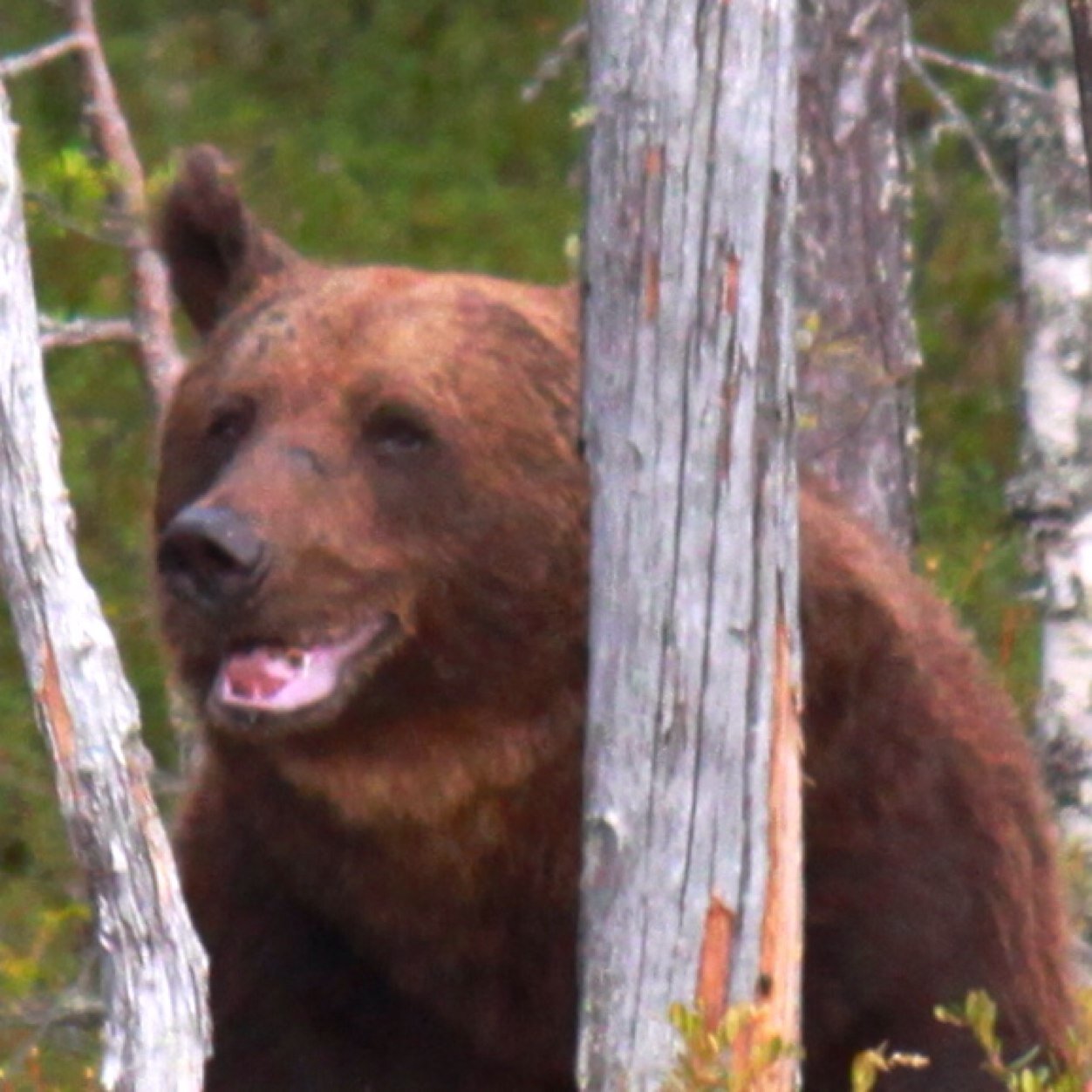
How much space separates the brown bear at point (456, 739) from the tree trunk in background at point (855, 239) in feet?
3.87

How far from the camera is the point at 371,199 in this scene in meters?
10.2

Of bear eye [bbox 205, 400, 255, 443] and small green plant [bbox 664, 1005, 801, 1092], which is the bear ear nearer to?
bear eye [bbox 205, 400, 255, 443]

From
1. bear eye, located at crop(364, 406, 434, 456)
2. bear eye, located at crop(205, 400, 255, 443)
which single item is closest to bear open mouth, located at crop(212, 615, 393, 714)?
bear eye, located at crop(364, 406, 434, 456)

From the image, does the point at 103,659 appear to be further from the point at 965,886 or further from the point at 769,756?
the point at 965,886

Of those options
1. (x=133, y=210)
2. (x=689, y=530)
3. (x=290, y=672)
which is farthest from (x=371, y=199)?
(x=689, y=530)

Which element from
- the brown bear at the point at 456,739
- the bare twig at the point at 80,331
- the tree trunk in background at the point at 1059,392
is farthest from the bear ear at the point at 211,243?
the tree trunk in background at the point at 1059,392

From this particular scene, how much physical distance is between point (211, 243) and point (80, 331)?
4.12ft

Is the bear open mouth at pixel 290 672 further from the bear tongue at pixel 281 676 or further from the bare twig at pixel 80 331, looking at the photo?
the bare twig at pixel 80 331

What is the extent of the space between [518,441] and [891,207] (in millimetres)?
1669

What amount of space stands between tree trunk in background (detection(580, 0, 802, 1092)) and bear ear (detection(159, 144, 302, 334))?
1402 millimetres

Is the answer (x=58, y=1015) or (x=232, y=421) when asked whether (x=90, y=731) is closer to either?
(x=232, y=421)

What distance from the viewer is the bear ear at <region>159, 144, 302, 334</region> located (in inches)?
195

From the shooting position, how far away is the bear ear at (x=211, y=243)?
495 cm

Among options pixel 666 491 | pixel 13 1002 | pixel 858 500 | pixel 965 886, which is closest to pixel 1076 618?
Answer: pixel 858 500
